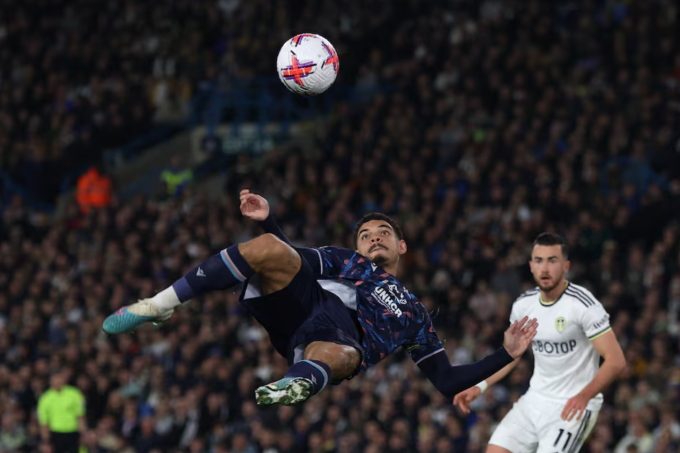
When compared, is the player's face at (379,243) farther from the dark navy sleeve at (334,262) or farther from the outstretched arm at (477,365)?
the outstretched arm at (477,365)

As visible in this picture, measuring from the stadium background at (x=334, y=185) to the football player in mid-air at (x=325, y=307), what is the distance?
5.04 m

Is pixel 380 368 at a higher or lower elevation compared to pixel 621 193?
lower

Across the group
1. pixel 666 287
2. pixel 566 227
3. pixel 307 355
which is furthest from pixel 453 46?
pixel 307 355

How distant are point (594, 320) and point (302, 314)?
2.42 meters

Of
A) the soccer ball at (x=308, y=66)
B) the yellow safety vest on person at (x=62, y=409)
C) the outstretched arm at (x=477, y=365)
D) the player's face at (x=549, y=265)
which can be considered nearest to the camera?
the outstretched arm at (x=477, y=365)

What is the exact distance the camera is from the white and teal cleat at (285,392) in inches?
257

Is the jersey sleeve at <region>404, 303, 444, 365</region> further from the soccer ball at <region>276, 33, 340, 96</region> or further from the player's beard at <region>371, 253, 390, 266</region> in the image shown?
the soccer ball at <region>276, 33, 340, 96</region>

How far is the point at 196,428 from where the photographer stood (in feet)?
47.9

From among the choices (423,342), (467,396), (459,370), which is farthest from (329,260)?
(467,396)

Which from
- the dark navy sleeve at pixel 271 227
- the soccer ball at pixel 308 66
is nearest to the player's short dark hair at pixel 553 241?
the soccer ball at pixel 308 66

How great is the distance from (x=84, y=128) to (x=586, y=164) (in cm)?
974

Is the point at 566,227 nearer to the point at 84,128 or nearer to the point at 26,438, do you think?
the point at 26,438

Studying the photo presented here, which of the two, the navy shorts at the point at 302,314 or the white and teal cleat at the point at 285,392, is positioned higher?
the navy shorts at the point at 302,314

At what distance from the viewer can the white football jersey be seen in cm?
870
